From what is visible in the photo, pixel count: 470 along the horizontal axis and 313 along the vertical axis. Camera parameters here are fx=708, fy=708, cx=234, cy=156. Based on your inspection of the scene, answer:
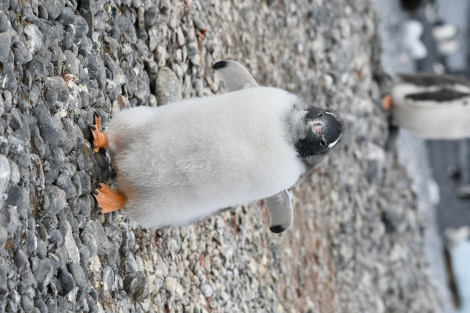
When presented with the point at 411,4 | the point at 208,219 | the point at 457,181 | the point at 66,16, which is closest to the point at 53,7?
the point at 66,16

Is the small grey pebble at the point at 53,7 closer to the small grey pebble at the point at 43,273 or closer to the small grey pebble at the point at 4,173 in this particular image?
the small grey pebble at the point at 4,173

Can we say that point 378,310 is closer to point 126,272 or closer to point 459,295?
point 459,295

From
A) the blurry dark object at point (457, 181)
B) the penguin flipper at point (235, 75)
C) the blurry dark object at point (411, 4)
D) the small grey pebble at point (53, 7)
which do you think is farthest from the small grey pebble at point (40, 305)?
the blurry dark object at point (457, 181)

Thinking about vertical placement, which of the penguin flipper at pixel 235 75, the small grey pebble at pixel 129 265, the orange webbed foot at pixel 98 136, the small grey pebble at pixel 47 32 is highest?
the small grey pebble at pixel 47 32

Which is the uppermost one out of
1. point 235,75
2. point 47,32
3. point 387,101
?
point 47,32

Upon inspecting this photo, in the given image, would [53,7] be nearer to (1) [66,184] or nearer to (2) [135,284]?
(1) [66,184]

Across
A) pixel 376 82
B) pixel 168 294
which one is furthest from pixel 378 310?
pixel 168 294
